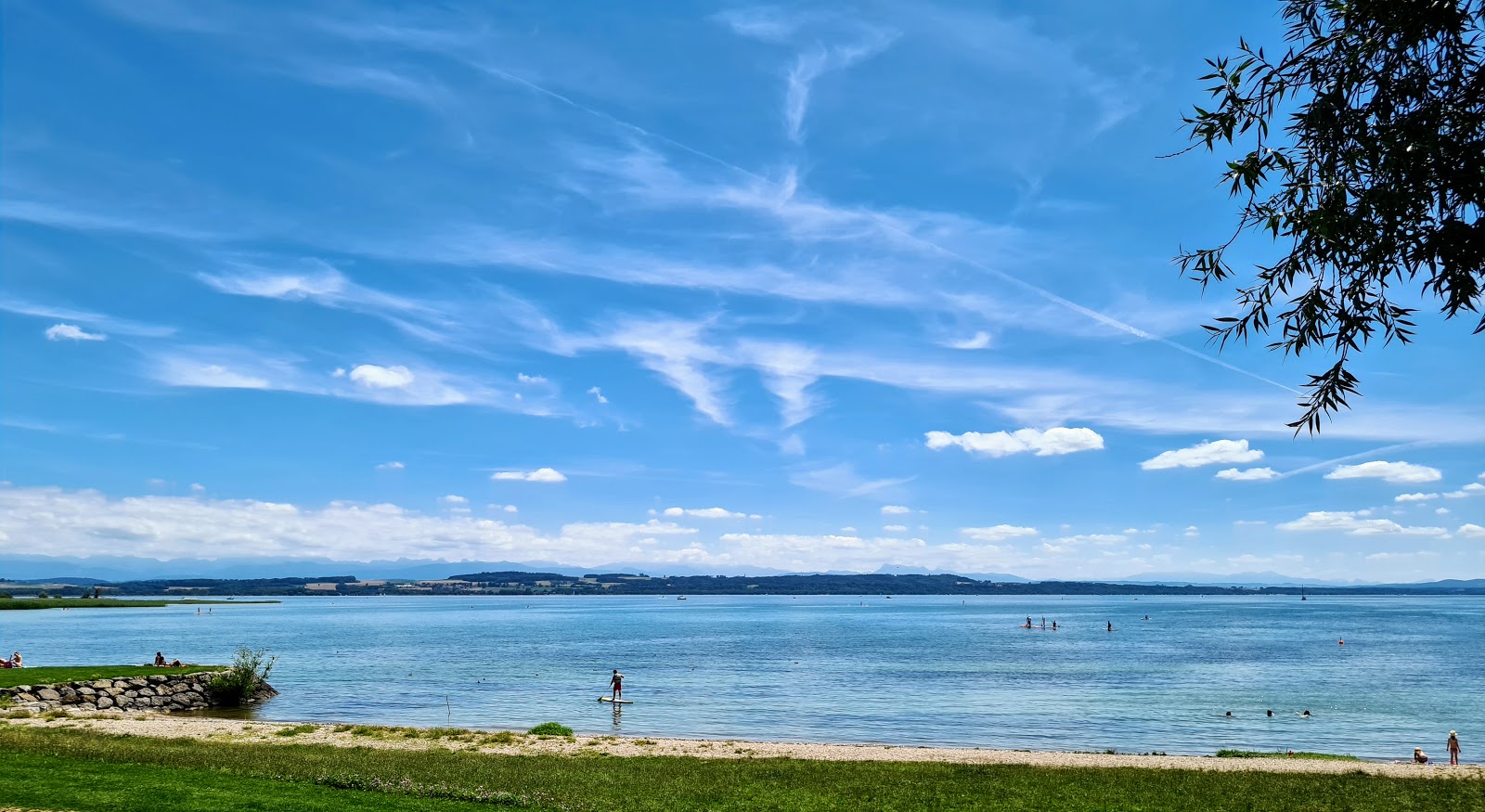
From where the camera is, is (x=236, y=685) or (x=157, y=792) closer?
(x=157, y=792)

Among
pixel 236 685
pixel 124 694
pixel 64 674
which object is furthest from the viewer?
pixel 236 685

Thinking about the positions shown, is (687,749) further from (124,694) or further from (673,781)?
(124,694)

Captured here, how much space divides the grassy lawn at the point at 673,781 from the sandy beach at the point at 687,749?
2.41 metres

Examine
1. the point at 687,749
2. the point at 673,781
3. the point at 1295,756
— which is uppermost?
the point at 673,781

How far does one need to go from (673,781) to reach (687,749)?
389 inches

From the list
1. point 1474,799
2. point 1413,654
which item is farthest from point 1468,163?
point 1413,654

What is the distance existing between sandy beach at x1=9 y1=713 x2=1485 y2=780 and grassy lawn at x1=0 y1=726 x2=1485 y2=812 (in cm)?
241

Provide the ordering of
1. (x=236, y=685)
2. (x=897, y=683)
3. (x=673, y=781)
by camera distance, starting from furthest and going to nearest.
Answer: (x=897, y=683)
(x=236, y=685)
(x=673, y=781)

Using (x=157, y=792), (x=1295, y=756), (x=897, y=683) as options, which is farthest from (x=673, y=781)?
(x=897, y=683)

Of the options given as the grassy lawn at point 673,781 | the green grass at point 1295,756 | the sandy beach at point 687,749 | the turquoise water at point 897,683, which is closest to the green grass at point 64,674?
the turquoise water at point 897,683

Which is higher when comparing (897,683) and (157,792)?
(157,792)

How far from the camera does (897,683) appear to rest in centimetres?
7044

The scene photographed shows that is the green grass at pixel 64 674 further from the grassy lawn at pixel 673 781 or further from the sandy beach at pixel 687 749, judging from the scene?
the grassy lawn at pixel 673 781

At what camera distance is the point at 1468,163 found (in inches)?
384
